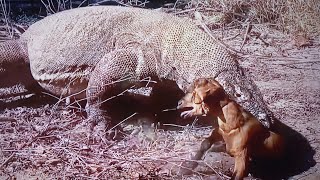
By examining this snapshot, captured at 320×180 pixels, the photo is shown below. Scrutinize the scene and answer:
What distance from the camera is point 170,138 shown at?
182cm

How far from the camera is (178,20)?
1.98 meters

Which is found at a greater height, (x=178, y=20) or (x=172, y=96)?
(x=178, y=20)

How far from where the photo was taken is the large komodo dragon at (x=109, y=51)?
73.4 inches

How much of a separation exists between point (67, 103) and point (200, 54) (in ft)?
1.93

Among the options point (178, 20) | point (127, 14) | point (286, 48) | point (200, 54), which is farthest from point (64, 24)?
point (286, 48)

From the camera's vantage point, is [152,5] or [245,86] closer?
[245,86]

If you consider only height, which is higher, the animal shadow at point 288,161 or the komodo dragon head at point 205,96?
the komodo dragon head at point 205,96

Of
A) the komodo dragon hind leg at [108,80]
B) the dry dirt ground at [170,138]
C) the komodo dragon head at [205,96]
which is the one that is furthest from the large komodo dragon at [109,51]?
the komodo dragon head at [205,96]

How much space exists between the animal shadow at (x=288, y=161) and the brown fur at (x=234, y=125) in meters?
0.06

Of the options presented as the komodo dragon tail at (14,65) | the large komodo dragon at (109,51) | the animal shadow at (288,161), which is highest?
the large komodo dragon at (109,51)

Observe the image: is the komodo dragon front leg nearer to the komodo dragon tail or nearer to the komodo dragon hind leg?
the komodo dragon hind leg

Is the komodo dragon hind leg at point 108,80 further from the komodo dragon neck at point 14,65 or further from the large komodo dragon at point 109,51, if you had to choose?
the komodo dragon neck at point 14,65

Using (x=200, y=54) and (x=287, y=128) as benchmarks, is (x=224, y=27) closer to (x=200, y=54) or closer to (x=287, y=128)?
(x=200, y=54)

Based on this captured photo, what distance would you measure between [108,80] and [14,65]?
0.52m
